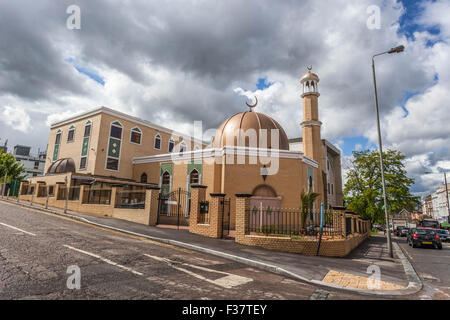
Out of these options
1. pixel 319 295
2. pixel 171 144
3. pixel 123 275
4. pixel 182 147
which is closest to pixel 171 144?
pixel 171 144

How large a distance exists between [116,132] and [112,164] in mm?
3479

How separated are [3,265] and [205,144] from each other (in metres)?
34.0

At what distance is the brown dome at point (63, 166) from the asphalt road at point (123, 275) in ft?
66.2

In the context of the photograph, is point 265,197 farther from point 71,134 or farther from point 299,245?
point 71,134

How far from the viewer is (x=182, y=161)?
2181cm

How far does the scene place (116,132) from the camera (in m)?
27.0

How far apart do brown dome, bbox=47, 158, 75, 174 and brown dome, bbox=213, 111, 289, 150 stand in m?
15.4

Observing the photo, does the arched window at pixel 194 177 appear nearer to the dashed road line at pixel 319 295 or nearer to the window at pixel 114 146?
the window at pixel 114 146

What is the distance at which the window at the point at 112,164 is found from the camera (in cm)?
2572

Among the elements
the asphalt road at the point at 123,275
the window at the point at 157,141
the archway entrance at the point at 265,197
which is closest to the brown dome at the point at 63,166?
→ the window at the point at 157,141

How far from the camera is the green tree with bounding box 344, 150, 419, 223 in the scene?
27297mm

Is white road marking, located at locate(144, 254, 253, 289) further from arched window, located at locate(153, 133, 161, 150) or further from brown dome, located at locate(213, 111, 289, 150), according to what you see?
arched window, located at locate(153, 133, 161, 150)
